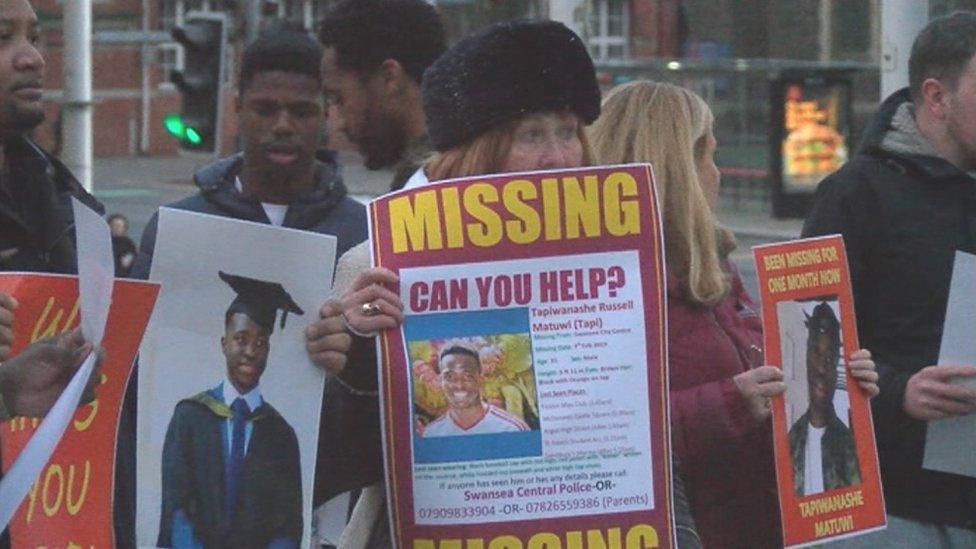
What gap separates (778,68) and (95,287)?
87.1ft

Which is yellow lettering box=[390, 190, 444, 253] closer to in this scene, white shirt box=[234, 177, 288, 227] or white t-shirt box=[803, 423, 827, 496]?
white t-shirt box=[803, 423, 827, 496]

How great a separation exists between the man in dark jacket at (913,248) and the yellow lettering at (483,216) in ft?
4.45

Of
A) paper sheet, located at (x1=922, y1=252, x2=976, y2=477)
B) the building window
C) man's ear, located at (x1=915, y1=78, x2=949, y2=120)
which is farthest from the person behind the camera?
the building window

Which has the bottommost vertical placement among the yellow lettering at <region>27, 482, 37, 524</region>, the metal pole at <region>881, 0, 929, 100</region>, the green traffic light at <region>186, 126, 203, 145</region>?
the yellow lettering at <region>27, 482, 37, 524</region>

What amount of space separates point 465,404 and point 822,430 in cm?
94

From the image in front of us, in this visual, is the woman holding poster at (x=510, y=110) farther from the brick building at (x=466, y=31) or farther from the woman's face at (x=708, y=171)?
the brick building at (x=466, y=31)

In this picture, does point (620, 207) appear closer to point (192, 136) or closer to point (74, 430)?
point (74, 430)

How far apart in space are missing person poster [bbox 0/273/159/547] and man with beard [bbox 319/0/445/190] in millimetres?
1104

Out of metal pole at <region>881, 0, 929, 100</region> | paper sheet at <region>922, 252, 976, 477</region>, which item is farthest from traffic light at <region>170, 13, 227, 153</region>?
paper sheet at <region>922, 252, 976, 477</region>

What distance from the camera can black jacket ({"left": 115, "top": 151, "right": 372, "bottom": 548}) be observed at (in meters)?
3.04

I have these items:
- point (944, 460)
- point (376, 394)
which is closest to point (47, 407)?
point (376, 394)

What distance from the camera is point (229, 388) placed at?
300 centimetres

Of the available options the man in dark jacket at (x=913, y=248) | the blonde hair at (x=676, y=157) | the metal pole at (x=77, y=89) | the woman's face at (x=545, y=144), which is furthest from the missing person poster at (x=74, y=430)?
the metal pole at (x=77, y=89)

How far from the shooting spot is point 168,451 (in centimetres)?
298
